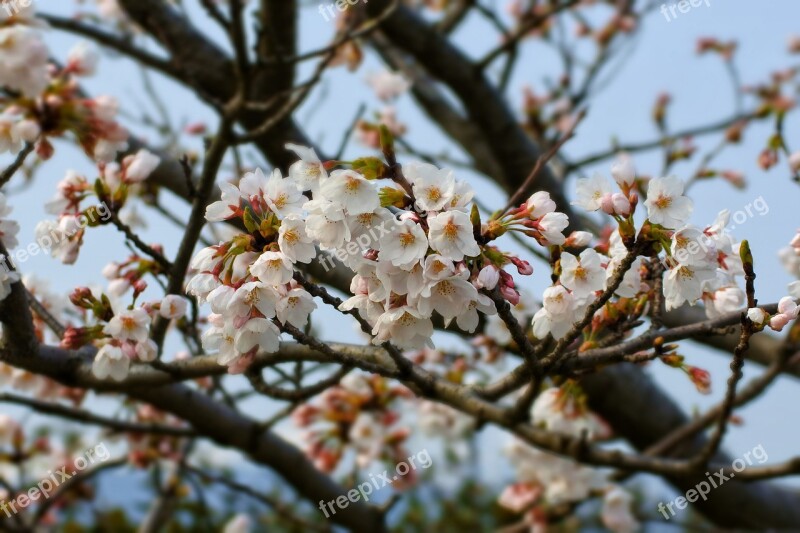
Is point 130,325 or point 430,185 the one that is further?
point 130,325

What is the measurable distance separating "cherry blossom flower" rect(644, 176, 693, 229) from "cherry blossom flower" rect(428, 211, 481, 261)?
298 mm

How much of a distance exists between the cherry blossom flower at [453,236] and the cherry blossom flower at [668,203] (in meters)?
0.30

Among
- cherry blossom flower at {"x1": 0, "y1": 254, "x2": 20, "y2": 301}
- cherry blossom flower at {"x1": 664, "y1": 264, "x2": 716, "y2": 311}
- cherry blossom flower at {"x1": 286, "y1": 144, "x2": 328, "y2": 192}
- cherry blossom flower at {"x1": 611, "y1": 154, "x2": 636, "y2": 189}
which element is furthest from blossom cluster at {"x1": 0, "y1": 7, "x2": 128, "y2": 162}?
cherry blossom flower at {"x1": 664, "y1": 264, "x2": 716, "y2": 311}

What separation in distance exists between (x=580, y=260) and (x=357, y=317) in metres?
0.37

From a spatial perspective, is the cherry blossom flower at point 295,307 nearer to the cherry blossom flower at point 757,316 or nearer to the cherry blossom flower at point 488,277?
the cherry blossom flower at point 488,277

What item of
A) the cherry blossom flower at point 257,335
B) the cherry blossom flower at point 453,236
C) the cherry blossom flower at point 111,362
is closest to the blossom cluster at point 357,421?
the cherry blossom flower at point 111,362

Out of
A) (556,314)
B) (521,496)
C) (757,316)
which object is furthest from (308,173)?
(521,496)

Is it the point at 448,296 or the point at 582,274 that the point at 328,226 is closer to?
the point at 448,296

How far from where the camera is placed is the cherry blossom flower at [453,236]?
1.01 metres

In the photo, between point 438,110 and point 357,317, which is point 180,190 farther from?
point 438,110

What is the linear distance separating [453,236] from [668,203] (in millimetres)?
354

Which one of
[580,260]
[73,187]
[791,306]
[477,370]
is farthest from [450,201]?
[477,370]

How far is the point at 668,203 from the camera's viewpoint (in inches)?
44.5

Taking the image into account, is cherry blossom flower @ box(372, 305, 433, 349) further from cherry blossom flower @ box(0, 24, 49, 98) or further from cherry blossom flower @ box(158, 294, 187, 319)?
cherry blossom flower @ box(0, 24, 49, 98)
